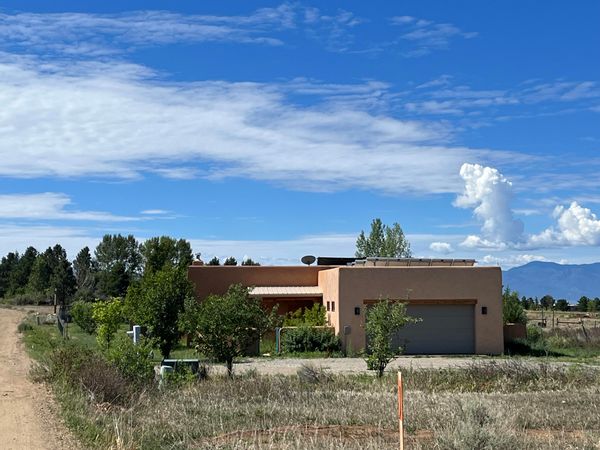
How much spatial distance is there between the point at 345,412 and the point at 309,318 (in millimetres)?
23076

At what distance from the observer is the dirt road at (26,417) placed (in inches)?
512

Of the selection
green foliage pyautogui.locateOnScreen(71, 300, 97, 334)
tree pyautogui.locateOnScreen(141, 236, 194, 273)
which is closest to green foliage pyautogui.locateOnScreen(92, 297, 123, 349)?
green foliage pyautogui.locateOnScreen(71, 300, 97, 334)

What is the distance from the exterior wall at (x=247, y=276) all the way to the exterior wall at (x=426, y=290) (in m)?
5.93

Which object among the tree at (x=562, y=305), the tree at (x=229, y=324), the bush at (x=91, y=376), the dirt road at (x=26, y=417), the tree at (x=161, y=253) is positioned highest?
the tree at (x=161, y=253)

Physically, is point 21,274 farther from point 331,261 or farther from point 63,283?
point 331,261

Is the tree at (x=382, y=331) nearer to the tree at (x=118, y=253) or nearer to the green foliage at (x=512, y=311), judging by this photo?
the green foliage at (x=512, y=311)

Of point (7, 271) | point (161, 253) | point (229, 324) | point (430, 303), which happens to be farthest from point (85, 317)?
point (7, 271)

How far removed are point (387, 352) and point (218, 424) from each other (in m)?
10.5

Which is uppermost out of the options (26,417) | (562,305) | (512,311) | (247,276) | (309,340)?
(247,276)

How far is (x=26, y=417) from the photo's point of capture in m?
15.4

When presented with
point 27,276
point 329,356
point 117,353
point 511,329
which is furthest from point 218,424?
point 27,276

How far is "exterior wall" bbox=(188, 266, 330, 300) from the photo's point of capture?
39.8 m

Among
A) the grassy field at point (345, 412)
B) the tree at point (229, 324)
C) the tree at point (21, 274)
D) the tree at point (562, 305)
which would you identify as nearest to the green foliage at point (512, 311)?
the grassy field at point (345, 412)

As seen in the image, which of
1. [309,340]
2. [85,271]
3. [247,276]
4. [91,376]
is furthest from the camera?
[85,271]
